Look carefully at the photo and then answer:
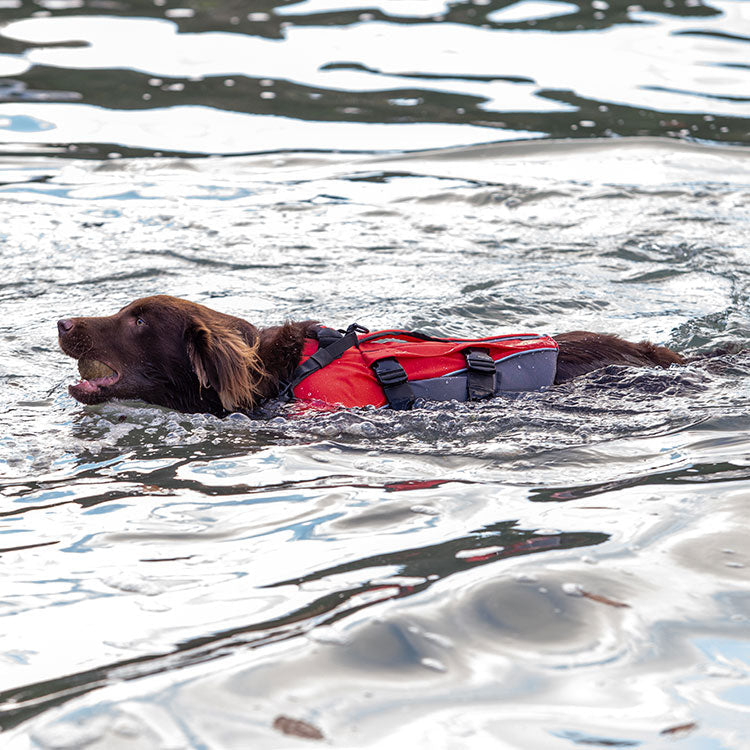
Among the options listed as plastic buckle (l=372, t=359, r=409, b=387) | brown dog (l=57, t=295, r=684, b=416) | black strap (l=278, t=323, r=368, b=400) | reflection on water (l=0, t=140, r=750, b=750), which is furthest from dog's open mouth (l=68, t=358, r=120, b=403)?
plastic buckle (l=372, t=359, r=409, b=387)

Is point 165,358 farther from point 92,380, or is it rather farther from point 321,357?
point 321,357

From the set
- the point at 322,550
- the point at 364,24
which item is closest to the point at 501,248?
the point at 322,550

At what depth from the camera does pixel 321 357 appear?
17.2ft

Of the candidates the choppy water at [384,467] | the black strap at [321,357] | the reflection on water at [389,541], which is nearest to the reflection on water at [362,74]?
the choppy water at [384,467]

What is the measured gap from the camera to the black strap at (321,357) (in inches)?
206

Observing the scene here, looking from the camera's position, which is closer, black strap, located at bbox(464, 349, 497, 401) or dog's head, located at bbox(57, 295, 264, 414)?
dog's head, located at bbox(57, 295, 264, 414)

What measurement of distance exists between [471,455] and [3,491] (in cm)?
192

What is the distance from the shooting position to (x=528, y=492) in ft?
13.6

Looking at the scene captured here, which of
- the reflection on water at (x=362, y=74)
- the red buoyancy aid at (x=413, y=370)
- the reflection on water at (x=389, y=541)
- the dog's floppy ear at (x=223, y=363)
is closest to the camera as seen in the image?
the reflection on water at (x=389, y=541)

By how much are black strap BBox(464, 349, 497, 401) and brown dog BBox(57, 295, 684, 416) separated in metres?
0.35

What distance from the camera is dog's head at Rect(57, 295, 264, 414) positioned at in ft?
16.6

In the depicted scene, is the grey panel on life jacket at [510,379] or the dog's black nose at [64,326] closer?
the dog's black nose at [64,326]

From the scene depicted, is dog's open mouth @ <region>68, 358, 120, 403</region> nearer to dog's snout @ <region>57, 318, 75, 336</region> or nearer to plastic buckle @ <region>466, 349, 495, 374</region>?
dog's snout @ <region>57, 318, 75, 336</region>

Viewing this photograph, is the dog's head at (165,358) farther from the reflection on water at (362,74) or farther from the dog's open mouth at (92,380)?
the reflection on water at (362,74)
